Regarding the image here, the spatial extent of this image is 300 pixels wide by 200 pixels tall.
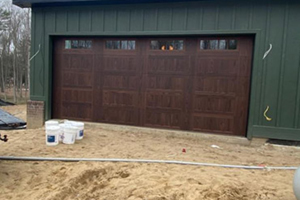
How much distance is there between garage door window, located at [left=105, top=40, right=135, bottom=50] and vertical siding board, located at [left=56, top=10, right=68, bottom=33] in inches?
49.5

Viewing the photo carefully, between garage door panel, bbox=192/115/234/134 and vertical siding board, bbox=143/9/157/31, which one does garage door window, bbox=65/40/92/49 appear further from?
garage door panel, bbox=192/115/234/134

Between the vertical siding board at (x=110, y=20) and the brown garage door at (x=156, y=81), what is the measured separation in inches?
13.6


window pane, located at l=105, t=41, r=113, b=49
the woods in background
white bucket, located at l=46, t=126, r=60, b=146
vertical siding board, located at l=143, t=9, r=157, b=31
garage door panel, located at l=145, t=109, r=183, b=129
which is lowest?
white bucket, located at l=46, t=126, r=60, b=146

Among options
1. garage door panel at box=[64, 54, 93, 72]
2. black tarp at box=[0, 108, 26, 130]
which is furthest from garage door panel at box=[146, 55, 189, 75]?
black tarp at box=[0, 108, 26, 130]

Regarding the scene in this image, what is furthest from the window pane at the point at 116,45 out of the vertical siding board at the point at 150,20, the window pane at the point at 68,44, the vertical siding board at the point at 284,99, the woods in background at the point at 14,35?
the woods in background at the point at 14,35

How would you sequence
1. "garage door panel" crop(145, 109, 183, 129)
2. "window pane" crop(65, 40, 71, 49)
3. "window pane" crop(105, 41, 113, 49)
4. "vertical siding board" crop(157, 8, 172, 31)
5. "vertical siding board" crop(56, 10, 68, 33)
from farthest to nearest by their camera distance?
"window pane" crop(65, 40, 71, 49), "vertical siding board" crop(56, 10, 68, 33), "window pane" crop(105, 41, 113, 49), "garage door panel" crop(145, 109, 183, 129), "vertical siding board" crop(157, 8, 172, 31)

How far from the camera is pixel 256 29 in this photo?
19.0ft

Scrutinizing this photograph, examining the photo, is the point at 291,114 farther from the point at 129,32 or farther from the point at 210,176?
the point at 129,32

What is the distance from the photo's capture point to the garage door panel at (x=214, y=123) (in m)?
6.18

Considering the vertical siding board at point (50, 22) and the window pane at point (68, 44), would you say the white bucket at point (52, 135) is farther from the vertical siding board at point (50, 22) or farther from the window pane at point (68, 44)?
the vertical siding board at point (50, 22)

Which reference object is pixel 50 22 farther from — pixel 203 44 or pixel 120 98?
pixel 203 44

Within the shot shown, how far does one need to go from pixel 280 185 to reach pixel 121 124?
4.38m

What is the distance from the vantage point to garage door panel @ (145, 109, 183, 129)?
21.4ft

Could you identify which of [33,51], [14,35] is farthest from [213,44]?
[14,35]
